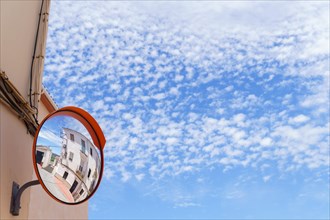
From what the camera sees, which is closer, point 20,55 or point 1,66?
point 1,66

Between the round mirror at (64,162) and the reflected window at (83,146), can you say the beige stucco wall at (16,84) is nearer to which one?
the round mirror at (64,162)

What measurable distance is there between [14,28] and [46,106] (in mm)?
2992

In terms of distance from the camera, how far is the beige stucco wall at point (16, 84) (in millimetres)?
2023

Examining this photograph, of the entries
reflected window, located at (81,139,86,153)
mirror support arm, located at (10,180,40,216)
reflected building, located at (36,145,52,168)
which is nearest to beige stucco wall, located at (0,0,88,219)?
mirror support arm, located at (10,180,40,216)

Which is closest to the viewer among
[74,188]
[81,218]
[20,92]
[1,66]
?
[74,188]

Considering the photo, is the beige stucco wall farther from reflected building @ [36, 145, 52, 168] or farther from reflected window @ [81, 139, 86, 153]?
reflected window @ [81, 139, 86, 153]

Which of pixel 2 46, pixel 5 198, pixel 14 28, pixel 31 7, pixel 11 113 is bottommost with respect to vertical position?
pixel 5 198

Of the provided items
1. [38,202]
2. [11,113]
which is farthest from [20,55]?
[38,202]

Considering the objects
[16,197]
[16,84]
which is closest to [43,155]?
[16,197]

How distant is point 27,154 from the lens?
224 centimetres

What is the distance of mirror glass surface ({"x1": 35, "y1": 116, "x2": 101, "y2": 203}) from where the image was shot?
194cm

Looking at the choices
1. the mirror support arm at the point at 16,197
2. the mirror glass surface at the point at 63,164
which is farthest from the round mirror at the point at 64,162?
the mirror support arm at the point at 16,197

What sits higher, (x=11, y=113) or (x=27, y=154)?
(x=11, y=113)

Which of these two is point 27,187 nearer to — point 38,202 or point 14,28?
point 14,28
